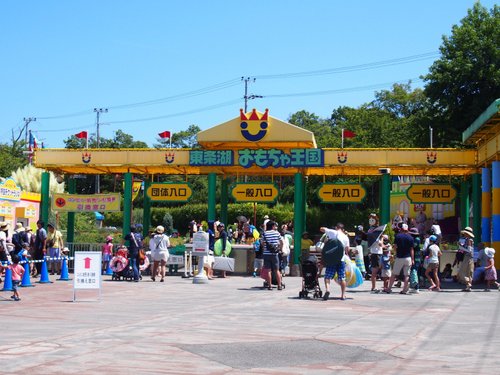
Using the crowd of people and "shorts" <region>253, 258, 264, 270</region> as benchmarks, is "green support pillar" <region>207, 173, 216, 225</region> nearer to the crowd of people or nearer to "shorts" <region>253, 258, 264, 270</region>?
the crowd of people

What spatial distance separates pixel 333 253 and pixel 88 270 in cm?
541

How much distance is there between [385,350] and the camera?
35.4 ft

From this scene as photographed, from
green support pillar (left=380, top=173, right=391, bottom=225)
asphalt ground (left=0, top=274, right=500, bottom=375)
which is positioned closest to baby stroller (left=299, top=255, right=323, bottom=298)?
asphalt ground (left=0, top=274, right=500, bottom=375)

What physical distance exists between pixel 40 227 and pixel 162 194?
7105 mm

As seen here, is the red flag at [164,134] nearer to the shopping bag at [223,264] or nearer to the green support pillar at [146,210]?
the green support pillar at [146,210]

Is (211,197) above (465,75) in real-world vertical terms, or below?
below

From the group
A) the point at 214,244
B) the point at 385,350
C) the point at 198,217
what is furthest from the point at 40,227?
the point at 198,217

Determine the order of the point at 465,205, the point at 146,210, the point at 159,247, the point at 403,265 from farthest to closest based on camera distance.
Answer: the point at 146,210 → the point at 465,205 → the point at 159,247 → the point at 403,265

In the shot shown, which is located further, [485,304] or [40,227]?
[40,227]

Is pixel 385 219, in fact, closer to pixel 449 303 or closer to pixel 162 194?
pixel 162 194

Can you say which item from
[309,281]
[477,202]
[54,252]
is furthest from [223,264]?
[477,202]

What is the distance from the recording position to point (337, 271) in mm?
18812

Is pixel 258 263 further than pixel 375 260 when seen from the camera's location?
Yes

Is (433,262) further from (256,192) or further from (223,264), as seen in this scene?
(256,192)
